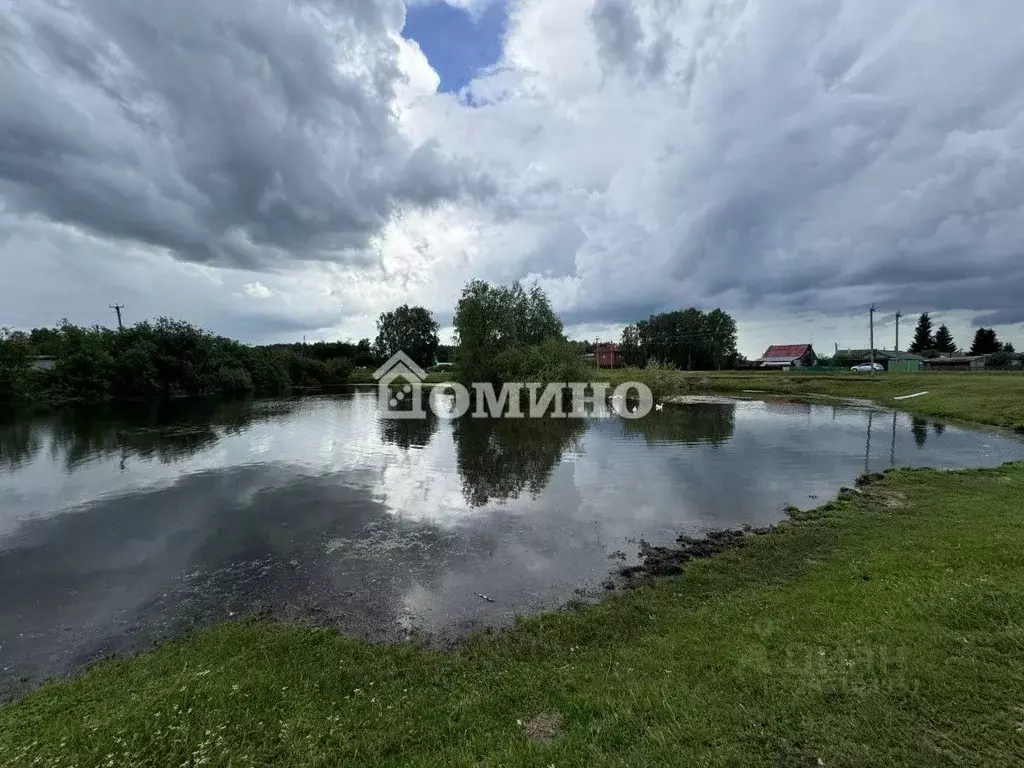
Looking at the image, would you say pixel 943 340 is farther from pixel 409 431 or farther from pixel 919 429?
pixel 409 431

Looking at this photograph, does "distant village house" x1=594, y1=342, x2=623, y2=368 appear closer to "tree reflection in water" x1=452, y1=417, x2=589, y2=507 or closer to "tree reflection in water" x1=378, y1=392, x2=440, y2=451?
"tree reflection in water" x1=378, y1=392, x2=440, y2=451

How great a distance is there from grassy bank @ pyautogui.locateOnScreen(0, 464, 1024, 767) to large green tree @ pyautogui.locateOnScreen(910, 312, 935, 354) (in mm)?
133402

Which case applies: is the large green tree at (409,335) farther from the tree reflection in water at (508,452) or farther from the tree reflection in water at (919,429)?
the tree reflection in water at (919,429)

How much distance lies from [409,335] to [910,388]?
88.8 meters

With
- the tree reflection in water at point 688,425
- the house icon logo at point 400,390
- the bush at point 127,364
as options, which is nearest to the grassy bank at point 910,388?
the tree reflection in water at point 688,425

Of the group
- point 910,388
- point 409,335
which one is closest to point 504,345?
point 910,388

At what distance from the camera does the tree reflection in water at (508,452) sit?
1698 centimetres

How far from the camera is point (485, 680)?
5.96m

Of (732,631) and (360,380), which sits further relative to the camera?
(360,380)

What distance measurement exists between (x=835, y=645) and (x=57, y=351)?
260ft

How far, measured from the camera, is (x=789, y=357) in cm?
11025

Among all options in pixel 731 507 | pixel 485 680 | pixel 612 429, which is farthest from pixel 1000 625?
pixel 612 429

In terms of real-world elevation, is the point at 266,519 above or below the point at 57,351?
below

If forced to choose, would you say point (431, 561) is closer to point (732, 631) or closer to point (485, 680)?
point (485, 680)
